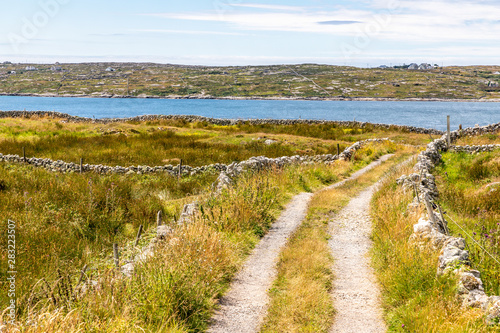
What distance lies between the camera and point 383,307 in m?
7.45

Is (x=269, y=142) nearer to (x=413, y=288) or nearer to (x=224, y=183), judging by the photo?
(x=224, y=183)

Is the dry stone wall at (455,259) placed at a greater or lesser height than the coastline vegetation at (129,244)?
greater

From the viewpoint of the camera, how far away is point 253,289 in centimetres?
831

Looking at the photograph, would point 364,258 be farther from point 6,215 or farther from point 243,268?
point 6,215

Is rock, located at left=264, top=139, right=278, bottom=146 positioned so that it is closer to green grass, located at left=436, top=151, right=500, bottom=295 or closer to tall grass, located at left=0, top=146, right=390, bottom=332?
green grass, located at left=436, top=151, right=500, bottom=295

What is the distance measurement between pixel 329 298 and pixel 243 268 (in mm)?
2235

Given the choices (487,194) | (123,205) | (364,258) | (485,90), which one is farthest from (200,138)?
(485,90)

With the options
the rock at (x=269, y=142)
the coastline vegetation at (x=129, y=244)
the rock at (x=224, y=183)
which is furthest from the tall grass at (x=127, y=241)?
the rock at (x=269, y=142)

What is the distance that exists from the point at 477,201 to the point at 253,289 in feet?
30.7

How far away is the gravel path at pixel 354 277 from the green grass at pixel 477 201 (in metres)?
1.95

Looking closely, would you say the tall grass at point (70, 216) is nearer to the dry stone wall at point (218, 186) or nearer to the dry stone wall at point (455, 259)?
the dry stone wall at point (218, 186)

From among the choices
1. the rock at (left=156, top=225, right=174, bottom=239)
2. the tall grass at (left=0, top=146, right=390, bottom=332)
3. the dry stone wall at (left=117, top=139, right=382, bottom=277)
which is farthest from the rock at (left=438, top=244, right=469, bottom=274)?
the rock at (left=156, top=225, right=174, bottom=239)

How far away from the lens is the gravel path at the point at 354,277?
22.9 ft

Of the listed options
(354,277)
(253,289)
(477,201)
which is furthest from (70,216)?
(477,201)
